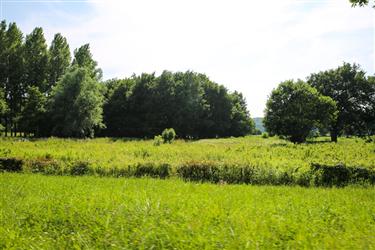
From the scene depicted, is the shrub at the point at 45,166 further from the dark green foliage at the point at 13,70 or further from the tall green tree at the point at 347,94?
the tall green tree at the point at 347,94

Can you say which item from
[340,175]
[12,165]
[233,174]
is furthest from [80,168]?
[340,175]

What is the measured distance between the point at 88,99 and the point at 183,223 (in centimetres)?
6018

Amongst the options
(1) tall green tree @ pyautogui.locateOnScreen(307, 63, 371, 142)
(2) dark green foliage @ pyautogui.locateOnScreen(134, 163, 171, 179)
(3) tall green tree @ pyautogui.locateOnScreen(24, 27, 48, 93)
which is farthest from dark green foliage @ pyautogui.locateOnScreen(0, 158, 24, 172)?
(1) tall green tree @ pyautogui.locateOnScreen(307, 63, 371, 142)

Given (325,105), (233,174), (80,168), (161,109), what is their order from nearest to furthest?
(233,174) → (80,168) → (325,105) → (161,109)

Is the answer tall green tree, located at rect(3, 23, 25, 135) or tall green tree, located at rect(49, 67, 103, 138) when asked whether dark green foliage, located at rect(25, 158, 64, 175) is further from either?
tall green tree, located at rect(3, 23, 25, 135)

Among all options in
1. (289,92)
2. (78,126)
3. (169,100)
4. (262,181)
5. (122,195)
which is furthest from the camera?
(169,100)

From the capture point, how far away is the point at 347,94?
244 feet

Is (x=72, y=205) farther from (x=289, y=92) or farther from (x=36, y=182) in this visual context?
(x=289, y=92)

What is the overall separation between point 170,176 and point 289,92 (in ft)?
137

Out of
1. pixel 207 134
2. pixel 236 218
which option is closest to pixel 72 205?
pixel 236 218

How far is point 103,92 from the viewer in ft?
290

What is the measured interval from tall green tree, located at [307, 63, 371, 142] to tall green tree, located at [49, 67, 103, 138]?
4819 cm

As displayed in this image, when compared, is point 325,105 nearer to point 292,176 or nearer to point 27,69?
point 292,176

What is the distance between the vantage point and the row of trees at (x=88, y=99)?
67.0m
